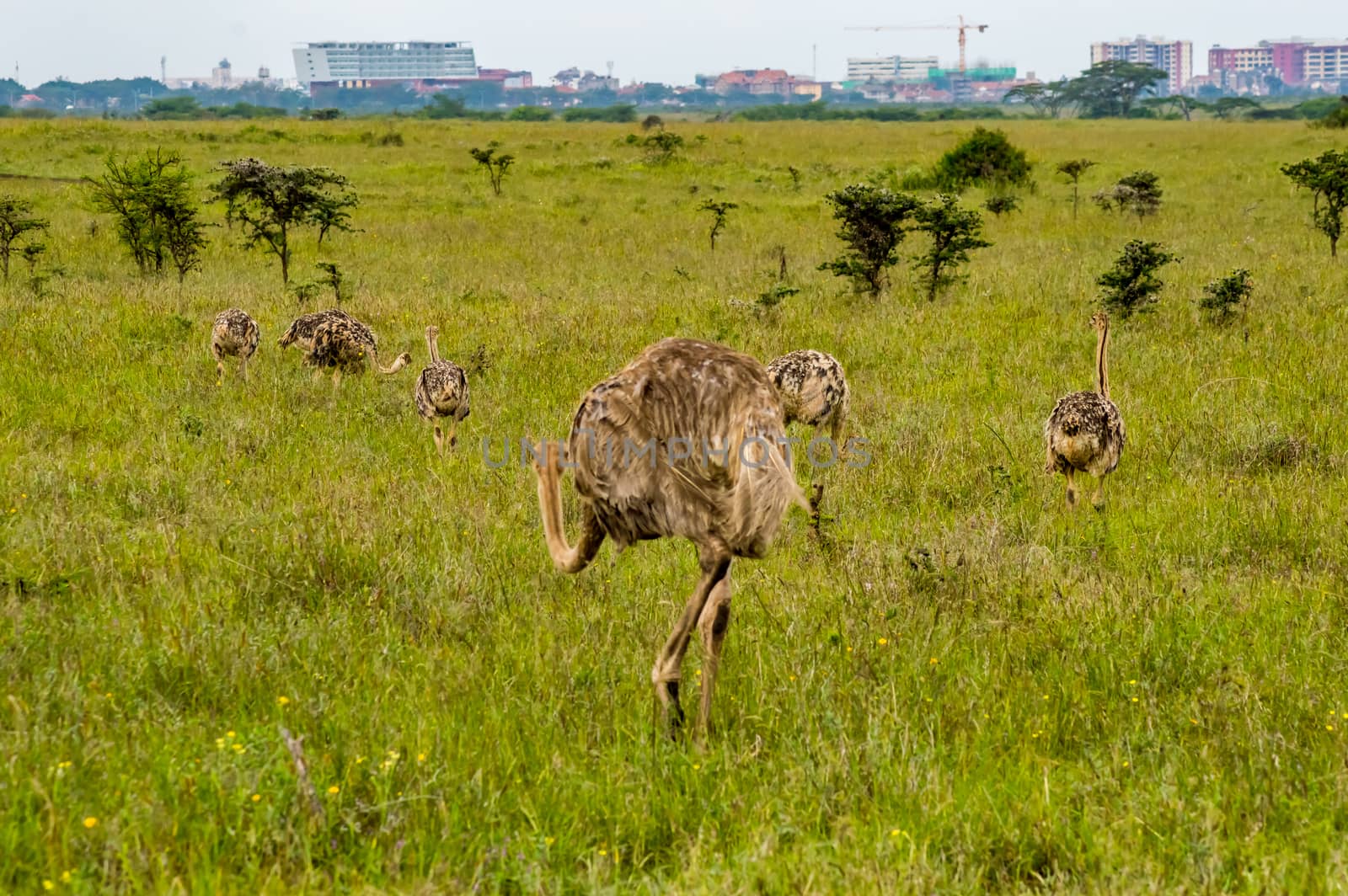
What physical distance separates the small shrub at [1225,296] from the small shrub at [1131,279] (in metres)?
0.60

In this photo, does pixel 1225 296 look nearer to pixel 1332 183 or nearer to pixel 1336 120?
pixel 1332 183

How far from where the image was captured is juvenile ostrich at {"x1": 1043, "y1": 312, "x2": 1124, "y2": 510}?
8.28m

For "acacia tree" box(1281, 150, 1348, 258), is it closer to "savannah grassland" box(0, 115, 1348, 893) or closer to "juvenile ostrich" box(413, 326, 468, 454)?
"savannah grassland" box(0, 115, 1348, 893)

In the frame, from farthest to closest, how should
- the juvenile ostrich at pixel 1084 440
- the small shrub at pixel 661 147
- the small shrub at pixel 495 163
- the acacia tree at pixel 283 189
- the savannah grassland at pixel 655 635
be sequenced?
1. the small shrub at pixel 661 147
2. the small shrub at pixel 495 163
3. the acacia tree at pixel 283 189
4. the juvenile ostrich at pixel 1084 440
5. the savannah grassland at pixel 655 635

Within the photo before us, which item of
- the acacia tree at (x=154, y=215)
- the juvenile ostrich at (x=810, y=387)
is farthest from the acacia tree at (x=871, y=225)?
the acacia tree at (x=154, y=215)

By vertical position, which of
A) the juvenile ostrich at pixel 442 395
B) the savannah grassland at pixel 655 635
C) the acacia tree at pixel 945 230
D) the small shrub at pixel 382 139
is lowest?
the savannah grassland at pixel 655 635

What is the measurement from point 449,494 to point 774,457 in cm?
429

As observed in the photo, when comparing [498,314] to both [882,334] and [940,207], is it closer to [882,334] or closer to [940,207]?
[882,334]

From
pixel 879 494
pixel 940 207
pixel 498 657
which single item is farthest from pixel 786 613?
pixel 940 207

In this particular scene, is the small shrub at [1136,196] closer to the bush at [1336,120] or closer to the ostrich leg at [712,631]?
the ostrich leg at [712,631]

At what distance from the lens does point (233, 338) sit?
11805 millimetres

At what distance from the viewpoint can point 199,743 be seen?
14.8 ft

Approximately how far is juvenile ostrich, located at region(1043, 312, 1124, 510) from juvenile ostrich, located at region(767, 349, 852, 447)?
152cm

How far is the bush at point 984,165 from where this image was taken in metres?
32.2
